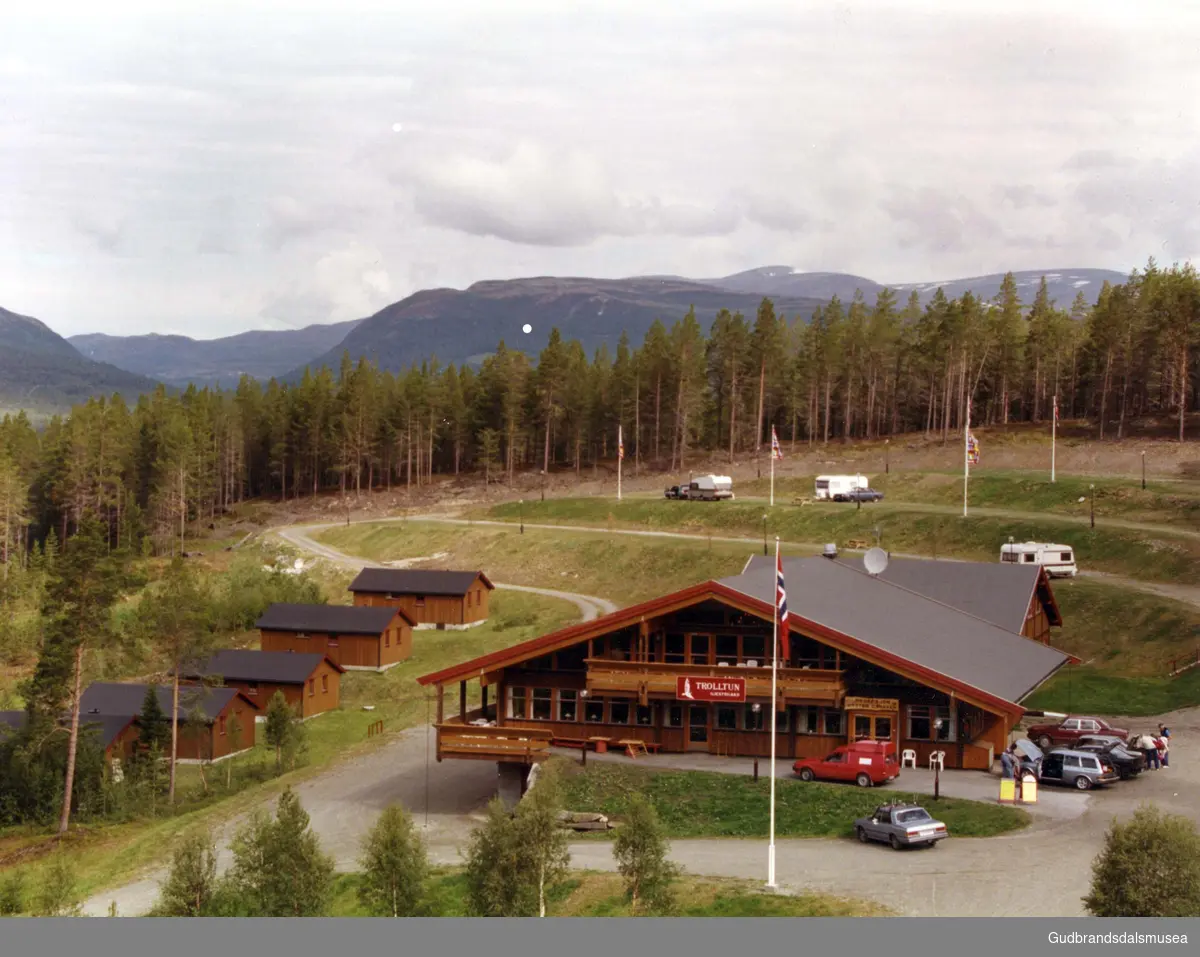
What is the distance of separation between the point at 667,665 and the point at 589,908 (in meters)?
13.9

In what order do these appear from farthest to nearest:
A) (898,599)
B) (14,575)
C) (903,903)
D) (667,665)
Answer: (14,575) < (898,599) < (667,665) < (903,903)

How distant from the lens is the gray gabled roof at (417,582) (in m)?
77.2

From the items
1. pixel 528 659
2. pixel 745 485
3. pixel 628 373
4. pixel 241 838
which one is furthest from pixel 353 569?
pixel 241 838

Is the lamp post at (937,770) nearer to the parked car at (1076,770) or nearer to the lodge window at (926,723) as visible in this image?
the lodge window at (926,723)

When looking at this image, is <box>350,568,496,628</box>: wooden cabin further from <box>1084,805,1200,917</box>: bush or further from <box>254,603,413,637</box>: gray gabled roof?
<box>1084,805,1200,917</box>: bush

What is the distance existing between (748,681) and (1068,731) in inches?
470

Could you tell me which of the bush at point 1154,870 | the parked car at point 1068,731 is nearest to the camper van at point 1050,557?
the parked car at point 1068,731

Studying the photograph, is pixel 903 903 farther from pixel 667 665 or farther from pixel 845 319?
pixel 845 319

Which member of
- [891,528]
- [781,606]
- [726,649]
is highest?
[781,606]

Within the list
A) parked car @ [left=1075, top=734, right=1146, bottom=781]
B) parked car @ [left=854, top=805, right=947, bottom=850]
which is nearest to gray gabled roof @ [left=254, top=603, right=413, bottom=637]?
parked car @ [left=1075, top=734, right=1146, bottom=781]

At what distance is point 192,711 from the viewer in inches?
1967

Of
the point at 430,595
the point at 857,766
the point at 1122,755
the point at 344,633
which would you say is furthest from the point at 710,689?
the point at 430,595

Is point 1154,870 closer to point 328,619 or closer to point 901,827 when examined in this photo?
point 901,827

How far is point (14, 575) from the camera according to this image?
92625mm
